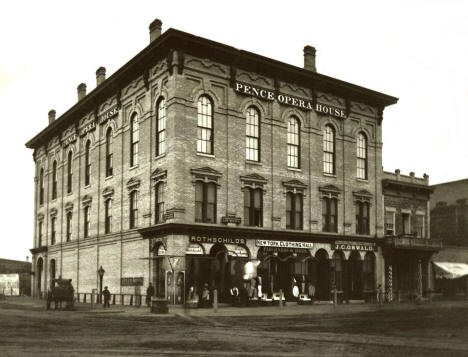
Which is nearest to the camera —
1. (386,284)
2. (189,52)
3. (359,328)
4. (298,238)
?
(359,328)

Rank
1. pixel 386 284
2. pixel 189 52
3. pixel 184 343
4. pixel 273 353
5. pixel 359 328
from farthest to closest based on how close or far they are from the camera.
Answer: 1. pixel 386 284
2. pixel 189 52
3. pixel 359 328
4. pixel 184 343
5. pixel 273 353

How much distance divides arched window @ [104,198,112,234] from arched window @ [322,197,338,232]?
13.7 metres

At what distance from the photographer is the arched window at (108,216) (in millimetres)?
40688

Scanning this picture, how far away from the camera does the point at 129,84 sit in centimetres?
3866

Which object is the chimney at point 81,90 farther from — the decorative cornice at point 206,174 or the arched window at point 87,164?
the decorative cornice at point 206,174

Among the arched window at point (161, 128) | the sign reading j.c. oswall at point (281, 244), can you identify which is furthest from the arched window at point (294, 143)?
the arched window at point (161, 128)

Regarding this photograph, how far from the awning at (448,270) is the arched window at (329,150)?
13.0 m

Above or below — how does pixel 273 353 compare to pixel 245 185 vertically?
below

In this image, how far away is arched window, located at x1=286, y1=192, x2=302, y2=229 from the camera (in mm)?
38281

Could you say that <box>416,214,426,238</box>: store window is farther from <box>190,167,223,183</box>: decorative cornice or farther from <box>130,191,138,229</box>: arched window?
<box>130,191,138,229</box>: arched window

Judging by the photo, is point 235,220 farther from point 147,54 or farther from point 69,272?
point 69,272

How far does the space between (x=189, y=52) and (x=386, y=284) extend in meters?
21.0

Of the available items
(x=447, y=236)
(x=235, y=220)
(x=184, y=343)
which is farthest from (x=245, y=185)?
(x=447, y=236)

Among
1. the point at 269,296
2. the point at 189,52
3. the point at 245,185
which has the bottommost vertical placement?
the point at 269,296
